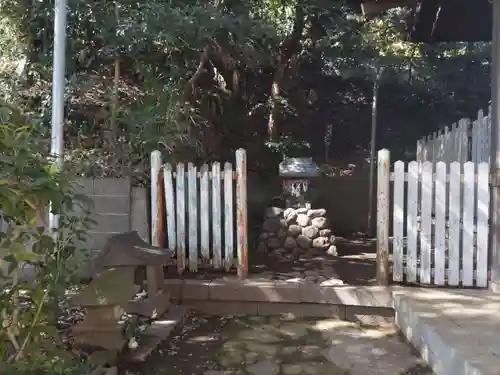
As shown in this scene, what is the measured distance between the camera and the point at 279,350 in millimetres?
4469

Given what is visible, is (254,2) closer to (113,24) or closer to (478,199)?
(113,24)

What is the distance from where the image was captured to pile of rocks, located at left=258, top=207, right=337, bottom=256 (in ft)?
26.3

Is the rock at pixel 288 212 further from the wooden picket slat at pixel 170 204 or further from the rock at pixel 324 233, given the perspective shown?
the wooden picket slat at pixel 170 204

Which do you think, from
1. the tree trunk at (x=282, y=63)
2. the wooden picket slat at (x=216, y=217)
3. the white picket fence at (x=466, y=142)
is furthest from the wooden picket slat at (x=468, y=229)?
the tree trunk at (x=282, y=63)

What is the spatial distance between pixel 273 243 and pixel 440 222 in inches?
127

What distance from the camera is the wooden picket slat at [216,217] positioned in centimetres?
569

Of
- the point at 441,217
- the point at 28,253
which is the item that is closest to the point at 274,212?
the point at 441,217

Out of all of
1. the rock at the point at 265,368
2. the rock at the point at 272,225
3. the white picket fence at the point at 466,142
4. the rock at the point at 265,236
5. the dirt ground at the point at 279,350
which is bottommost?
the rock at the point at 265,368

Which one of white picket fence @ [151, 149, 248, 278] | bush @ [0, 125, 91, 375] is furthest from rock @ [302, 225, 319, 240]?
bush @ [0, 125, 91, 375]

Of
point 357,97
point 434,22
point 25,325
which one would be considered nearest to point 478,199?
point 434,22

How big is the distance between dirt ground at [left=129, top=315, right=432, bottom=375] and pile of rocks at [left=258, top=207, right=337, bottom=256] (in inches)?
107

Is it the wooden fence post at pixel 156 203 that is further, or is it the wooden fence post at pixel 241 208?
the wooden fence post at pixel 156 203

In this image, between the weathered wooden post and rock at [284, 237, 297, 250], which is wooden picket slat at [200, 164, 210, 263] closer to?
rock at [284, 237, 297, 250]

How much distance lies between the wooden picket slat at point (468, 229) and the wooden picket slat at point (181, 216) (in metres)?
2.74
